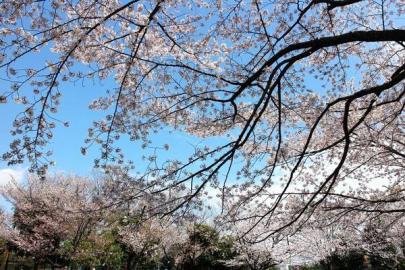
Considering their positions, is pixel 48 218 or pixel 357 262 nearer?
pixel 48 218

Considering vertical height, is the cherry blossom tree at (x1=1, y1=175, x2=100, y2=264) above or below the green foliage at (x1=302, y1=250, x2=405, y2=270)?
above

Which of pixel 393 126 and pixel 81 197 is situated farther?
pixel 81 197

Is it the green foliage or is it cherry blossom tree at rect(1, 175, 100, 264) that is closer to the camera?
cherry blossom tree at rect(1, 175, 100, 264)

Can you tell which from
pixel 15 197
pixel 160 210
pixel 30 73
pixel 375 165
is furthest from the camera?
pixel 15 197

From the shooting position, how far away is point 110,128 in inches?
218

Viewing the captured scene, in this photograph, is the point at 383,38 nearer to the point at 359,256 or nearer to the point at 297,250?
the point at 297,250

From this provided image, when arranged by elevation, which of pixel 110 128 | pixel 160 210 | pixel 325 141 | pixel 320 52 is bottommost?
pixel 160 210

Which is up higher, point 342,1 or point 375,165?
point 342,1

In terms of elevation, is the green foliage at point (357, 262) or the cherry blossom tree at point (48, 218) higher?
the cherry blossom tree at point (48, 218)

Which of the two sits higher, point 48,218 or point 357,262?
point 48,218

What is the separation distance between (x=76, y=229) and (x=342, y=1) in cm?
1688

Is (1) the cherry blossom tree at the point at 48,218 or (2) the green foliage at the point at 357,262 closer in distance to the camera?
(1) the cherry blossom tree at the point at 48,218

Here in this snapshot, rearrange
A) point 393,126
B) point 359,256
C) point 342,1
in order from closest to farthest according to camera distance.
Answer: point 342,1 < point 393,126 < point 359,256

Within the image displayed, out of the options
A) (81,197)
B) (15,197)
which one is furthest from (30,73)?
(15,197)
